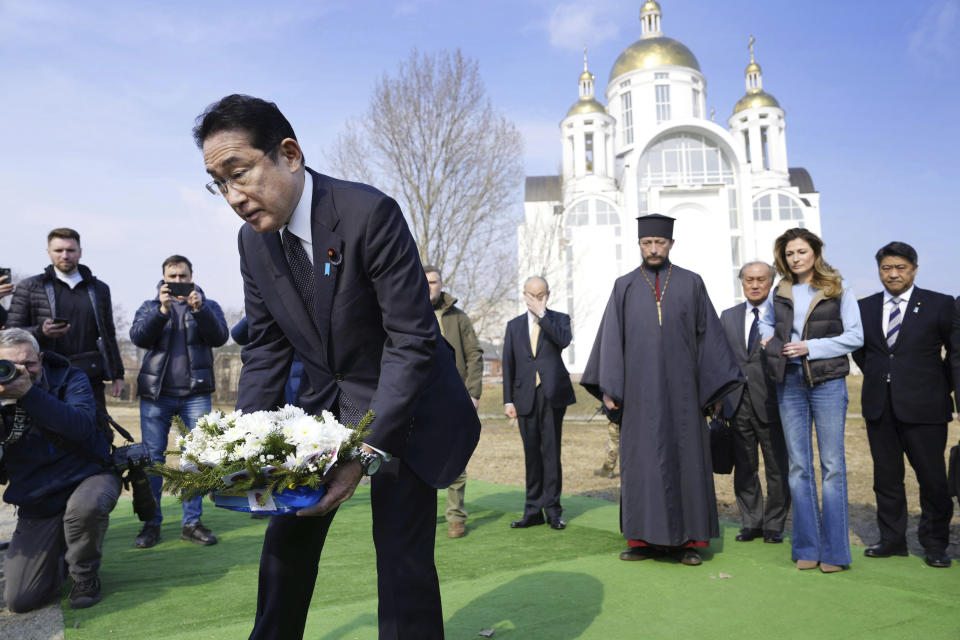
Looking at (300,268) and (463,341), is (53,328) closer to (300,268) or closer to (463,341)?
(463,341)

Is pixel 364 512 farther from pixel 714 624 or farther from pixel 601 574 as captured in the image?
pixel 714 624

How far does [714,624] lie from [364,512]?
4216 mm

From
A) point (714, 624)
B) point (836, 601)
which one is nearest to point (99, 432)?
point (714, 624)

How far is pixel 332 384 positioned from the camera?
237 cm

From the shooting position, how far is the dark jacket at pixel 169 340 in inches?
230

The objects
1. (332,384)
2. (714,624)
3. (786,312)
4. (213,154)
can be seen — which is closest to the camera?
(213,154)

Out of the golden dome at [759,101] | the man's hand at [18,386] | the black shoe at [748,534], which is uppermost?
the golden dome at [759,101]

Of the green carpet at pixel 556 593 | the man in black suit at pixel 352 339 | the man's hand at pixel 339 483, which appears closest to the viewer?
the man's hand at pixel 339 483

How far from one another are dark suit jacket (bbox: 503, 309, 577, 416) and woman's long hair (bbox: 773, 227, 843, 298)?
7.14 ft

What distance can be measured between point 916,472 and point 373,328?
4638mm

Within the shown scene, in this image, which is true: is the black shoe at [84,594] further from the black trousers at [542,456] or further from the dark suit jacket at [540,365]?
the dark suit jacket at [540,365]

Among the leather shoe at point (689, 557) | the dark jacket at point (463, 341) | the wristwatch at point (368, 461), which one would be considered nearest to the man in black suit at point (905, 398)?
the leather shoe at point (689, 557)

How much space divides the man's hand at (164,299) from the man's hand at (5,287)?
3.49 ft

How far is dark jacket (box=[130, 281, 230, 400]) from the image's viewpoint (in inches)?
230
